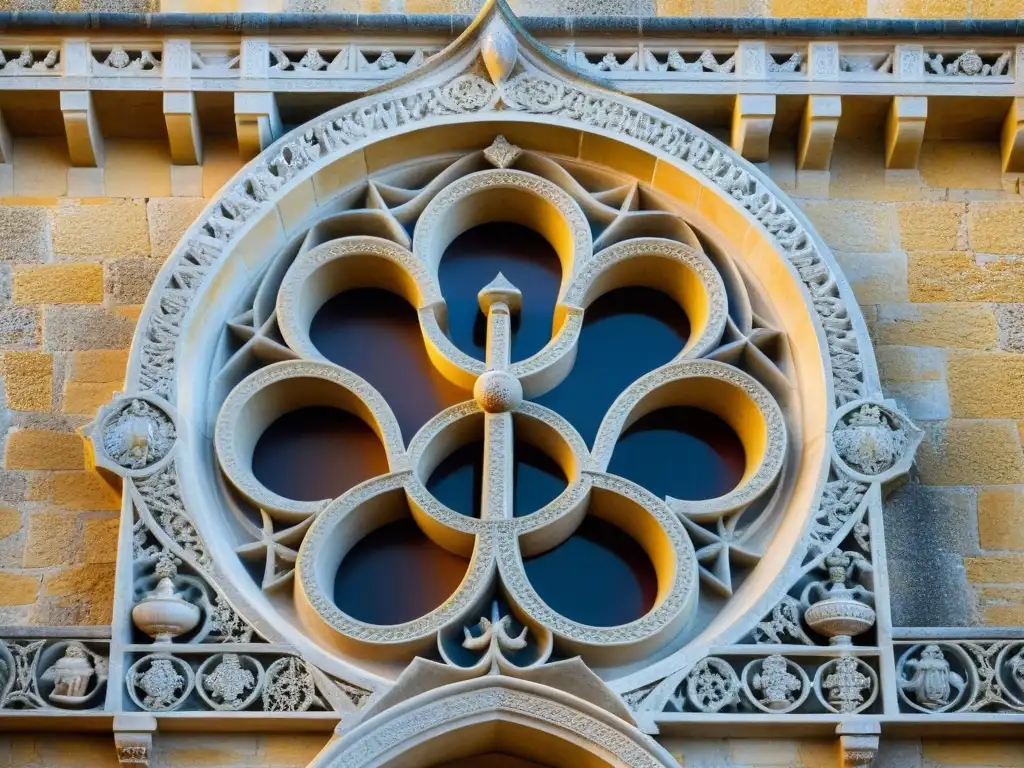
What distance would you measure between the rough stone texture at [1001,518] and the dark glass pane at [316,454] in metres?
2.85

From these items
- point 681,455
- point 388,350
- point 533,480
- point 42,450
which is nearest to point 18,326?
point 42,450

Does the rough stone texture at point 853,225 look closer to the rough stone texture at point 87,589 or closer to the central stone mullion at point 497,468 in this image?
the central stone mullion at point 497,468

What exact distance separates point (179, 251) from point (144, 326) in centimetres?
46

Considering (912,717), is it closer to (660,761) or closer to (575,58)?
(660,761)

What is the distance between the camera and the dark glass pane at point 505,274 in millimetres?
10398

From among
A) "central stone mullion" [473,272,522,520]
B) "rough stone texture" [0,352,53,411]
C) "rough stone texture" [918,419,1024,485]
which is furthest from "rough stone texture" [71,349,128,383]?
"rough stone texture" [918,419,1024,485]

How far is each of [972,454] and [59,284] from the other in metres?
4.61

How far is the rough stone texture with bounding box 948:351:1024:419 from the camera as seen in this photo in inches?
395

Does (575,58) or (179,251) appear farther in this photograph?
(575,58)

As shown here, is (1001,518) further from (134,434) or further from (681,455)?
(134,434)

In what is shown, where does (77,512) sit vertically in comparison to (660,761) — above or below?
above

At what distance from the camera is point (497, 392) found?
971 centimetres

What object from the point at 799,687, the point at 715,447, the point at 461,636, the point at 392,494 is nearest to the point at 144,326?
the point at 392,494

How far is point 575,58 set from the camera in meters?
10.8
